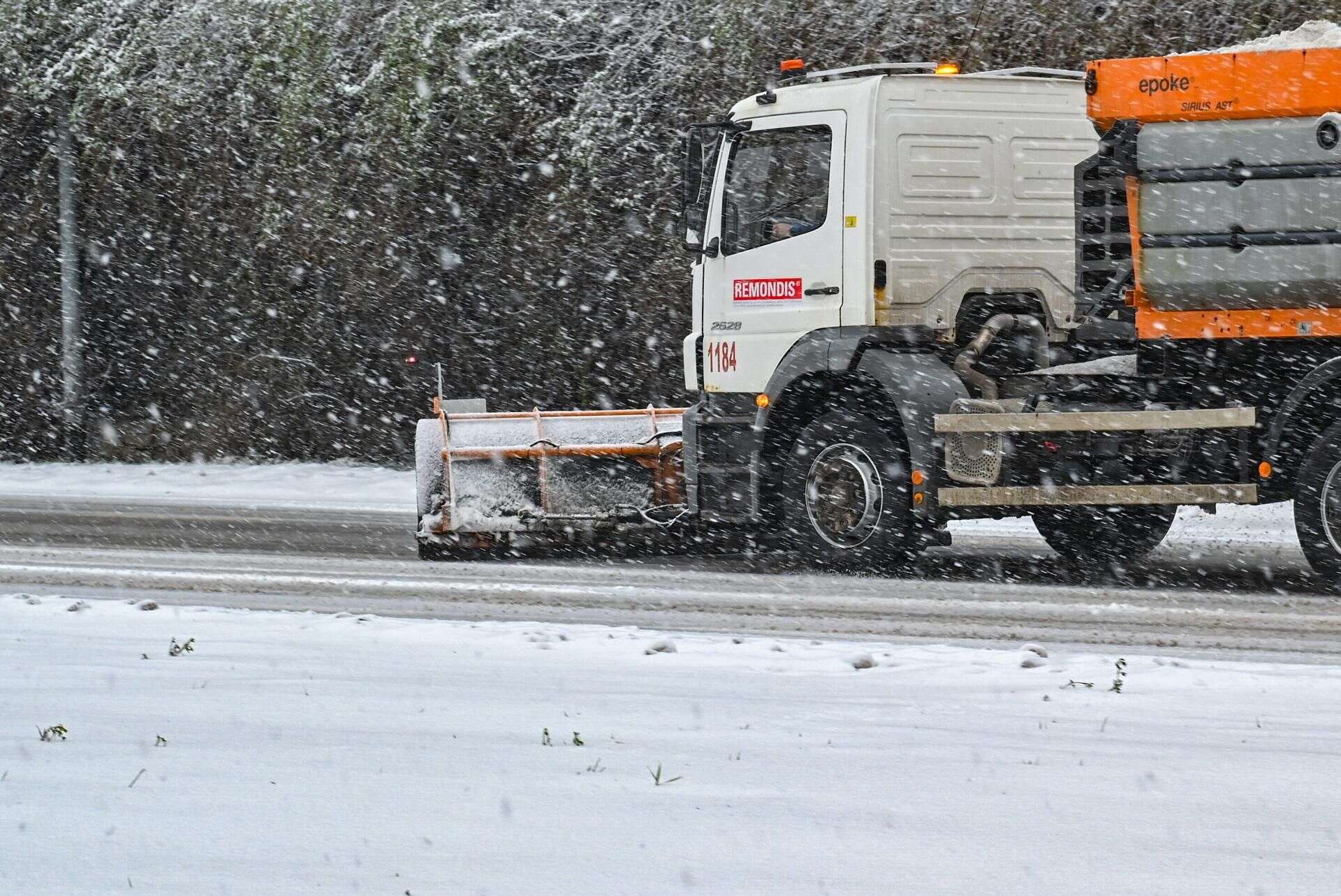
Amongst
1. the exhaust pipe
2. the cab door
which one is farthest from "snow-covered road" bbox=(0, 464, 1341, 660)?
the cab door

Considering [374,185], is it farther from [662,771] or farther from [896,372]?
[662,771]

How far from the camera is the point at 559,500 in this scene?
9.81 meters

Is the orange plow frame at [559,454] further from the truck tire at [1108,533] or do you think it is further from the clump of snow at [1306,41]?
the clump of snow at [1306,41]

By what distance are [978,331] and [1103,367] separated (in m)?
0.87

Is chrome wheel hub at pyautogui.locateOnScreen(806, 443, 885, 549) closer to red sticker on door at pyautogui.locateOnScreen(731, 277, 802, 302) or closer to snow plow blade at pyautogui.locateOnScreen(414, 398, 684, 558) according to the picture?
red sticker on door at pyautogui.locateOnScreen(731, 277, 802, 302)

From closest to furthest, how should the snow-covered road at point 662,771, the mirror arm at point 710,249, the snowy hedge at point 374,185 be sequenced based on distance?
the snow-covered road at point 662,771
the mirror arm at point 710,249
the snowy hedge at point 374,185

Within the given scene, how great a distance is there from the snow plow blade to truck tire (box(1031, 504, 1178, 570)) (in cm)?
235

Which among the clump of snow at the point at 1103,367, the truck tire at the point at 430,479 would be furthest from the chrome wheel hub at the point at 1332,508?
the truck tire at the point at 430,479

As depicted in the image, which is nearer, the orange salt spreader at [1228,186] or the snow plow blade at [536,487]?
the orange salt spreader at [1228,186]

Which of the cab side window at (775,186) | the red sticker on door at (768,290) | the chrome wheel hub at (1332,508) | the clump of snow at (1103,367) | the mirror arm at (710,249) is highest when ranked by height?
the cab side window at (775,186)

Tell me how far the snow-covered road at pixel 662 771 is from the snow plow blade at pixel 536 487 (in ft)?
11.3

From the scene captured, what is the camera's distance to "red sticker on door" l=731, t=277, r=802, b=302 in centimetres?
912

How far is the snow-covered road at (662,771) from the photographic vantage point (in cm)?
348

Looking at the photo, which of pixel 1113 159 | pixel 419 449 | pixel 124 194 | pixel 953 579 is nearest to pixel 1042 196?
pixel 1113 159
